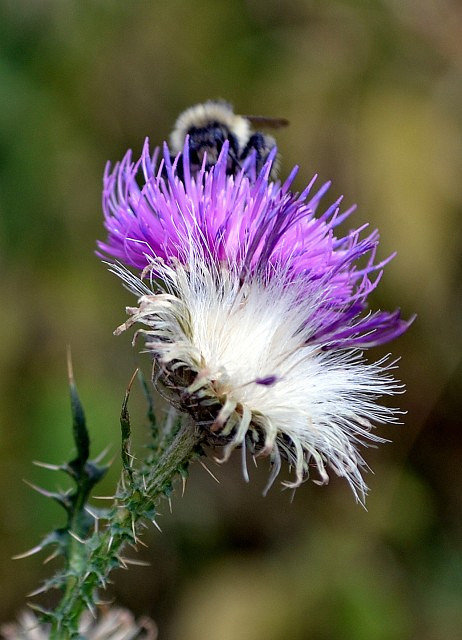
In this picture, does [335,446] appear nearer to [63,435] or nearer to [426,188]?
[63,435]

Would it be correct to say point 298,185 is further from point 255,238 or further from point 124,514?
point 124,514

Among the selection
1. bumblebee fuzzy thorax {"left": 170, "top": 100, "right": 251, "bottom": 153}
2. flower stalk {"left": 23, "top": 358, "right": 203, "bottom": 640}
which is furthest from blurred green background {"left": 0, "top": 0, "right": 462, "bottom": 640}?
flower stalk {"left": 23, "top": 358, "right": 203, "bottom": 640}

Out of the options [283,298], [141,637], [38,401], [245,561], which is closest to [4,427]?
[38,401]

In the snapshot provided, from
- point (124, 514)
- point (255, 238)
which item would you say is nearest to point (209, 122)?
point (255, 238)

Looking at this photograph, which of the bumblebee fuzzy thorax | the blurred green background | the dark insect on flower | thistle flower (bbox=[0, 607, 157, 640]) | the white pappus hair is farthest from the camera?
the blurred green background

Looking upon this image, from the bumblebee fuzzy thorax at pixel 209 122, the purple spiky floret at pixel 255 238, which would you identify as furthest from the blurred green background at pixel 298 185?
the purple spiky floret at pixel 255 238

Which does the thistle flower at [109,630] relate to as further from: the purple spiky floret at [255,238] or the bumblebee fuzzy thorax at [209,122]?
the bumblebee fuzzy thorax at [209,122]

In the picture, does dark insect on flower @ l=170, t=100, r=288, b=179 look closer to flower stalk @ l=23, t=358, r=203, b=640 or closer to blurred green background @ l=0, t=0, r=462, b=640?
flower stalk @ l=23, t=358, r=203, b=640
